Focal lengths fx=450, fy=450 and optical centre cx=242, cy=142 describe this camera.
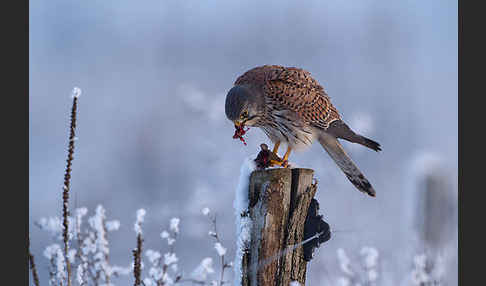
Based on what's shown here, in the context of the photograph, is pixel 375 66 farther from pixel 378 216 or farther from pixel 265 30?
pixel 378 216

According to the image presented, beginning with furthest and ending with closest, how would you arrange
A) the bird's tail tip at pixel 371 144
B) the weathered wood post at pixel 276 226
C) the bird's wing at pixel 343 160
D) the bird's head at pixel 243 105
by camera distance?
the bird's wing at pixel 343 160 < the bird's tail tip at pixel 371 144 < the bird's head at pixel 243 105 < the weathered wood post at pixel 276 226

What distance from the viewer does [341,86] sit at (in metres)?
4.05

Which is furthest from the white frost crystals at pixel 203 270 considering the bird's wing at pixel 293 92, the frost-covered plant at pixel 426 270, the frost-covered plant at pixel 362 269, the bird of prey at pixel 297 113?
the frost-covered plant at pixel 426 270

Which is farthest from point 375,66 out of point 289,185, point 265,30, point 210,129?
point 289,185

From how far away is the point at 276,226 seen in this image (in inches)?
79.0

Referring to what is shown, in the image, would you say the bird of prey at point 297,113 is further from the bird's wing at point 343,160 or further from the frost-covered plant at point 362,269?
the frost-covered plant at point 362,269

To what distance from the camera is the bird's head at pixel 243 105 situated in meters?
2.51

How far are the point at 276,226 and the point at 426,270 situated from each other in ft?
3.34

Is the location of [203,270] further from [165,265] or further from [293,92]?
[293,92]

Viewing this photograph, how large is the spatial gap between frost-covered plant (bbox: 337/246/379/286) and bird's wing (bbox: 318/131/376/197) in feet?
1.34

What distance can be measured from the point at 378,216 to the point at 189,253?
1.57m

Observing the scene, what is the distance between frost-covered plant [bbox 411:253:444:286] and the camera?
7.88 feet

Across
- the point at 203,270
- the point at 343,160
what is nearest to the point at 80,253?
the point at 203,270

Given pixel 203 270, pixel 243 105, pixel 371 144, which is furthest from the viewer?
pixel 371 144
